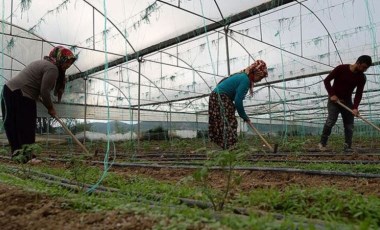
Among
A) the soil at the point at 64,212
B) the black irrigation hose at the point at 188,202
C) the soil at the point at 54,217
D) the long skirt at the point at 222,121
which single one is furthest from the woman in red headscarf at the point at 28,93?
the soil at the point at 54,217

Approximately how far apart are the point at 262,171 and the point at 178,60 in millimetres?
10458

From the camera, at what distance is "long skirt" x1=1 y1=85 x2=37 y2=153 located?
4.42 m

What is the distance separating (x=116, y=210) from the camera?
6.27 feet

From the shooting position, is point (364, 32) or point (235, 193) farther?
point (364, 32)

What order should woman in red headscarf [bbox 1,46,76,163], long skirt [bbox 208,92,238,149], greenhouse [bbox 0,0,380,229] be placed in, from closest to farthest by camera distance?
greenhouse [bbox 0,0,380,229] < woman in red headscarf [bbox 1,46,76,163] < long skirt [bbox 208,92,238,149]

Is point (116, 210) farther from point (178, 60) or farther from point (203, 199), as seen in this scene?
point (178, 60)

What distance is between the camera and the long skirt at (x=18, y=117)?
442 centimetres

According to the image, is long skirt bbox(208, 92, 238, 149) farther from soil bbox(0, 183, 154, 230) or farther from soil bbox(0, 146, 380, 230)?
soil bbox(0, 183, 154, 230)

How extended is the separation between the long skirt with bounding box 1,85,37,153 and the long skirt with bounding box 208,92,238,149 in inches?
91.7

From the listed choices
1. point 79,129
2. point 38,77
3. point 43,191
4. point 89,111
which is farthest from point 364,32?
point 79,129

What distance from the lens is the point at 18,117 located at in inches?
174

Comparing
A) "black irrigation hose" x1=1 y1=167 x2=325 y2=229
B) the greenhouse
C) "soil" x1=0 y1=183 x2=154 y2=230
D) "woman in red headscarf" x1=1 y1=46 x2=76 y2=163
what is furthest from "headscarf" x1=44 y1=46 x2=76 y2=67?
"soil" x1=0 y1=183 x2=154 y2=230

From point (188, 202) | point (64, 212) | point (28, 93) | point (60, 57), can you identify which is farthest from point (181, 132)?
point (64, 212)

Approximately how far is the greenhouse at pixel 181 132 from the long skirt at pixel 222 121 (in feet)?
1.10
